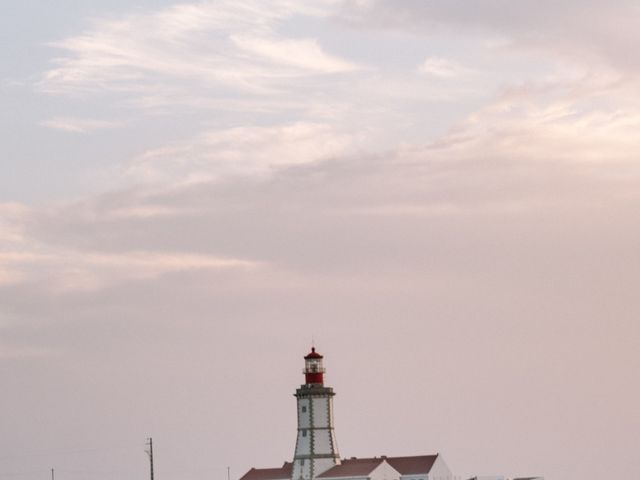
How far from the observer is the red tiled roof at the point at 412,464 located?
17175 cm

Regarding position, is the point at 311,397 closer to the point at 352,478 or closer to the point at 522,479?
the point at 352,478

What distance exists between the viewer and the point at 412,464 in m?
173

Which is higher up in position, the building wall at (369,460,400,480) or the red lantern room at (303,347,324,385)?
the red lantern room at (303,347,324,385)

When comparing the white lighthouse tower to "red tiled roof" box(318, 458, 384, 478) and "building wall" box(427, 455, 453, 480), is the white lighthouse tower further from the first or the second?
"building wall" box(427, 455, 453, 480)

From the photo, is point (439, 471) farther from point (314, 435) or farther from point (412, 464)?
point (314, 435)

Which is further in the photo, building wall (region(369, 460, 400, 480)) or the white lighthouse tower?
the white lighthouse tower

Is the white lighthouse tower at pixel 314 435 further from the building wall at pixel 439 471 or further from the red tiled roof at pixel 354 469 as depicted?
the building wall at pixel 439 471

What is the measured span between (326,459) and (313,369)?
869 cm

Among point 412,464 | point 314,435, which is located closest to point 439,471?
point 412,464

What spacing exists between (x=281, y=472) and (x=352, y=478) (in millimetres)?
13953

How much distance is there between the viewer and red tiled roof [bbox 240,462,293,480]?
594 ft

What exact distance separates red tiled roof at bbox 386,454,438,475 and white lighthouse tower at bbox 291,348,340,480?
203 inches

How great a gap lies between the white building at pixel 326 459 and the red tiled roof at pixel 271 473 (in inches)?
246

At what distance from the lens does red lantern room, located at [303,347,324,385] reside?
17562cm
